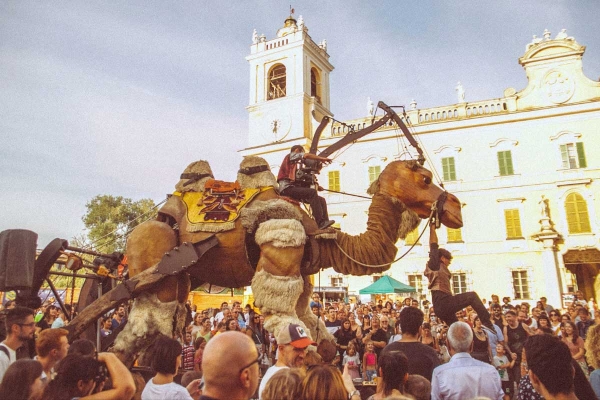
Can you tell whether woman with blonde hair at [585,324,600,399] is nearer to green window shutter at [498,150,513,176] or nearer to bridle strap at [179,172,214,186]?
bridle strap at [179,172,214,186]

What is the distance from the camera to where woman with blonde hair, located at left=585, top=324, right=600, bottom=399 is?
3.57 metres

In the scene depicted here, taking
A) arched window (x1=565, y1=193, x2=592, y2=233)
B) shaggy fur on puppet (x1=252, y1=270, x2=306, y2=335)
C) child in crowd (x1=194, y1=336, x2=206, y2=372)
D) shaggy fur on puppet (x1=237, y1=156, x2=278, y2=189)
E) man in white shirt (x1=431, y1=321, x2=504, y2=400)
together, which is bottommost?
child in crowd (x1=194, y1=336, x2=206, y2=372)

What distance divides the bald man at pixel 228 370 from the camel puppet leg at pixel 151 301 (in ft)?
15.3

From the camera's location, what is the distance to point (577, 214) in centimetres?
2347

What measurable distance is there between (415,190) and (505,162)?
67.4ft

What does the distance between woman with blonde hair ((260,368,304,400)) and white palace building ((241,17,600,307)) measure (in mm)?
20647

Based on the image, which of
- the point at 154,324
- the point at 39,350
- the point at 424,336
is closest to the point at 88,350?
the point at 39,350

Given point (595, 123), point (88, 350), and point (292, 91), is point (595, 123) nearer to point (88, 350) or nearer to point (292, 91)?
point (292, 91)

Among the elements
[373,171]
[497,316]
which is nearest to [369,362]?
[497,316]

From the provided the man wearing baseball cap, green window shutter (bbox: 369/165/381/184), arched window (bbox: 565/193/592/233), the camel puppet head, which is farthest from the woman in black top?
arched window (bbox: 565/193/592/233)

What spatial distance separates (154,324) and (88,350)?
282cm

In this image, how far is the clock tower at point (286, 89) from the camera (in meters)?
28.6

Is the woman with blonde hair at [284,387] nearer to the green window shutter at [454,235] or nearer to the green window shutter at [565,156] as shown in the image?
the green window shutter at [454,235]

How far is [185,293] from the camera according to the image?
23.9ft
